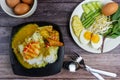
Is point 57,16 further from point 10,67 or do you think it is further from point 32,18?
point 10,67

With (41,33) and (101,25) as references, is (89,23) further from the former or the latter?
(41,33)

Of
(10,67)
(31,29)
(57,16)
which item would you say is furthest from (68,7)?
(10,67)

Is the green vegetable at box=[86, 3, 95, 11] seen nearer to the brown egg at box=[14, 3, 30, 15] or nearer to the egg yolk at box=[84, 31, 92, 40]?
the egg yolk at box=[84, 31, 92, 40]

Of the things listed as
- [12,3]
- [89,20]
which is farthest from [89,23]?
[12,3]

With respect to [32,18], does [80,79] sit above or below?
below

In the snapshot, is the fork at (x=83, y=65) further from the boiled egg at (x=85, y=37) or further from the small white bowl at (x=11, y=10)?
the small white bowl at (x=11, y=10)

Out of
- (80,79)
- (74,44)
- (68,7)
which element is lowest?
(80,79)

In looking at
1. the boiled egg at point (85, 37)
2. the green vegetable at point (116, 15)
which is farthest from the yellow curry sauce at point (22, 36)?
the green vegetable at point (116, 15)
